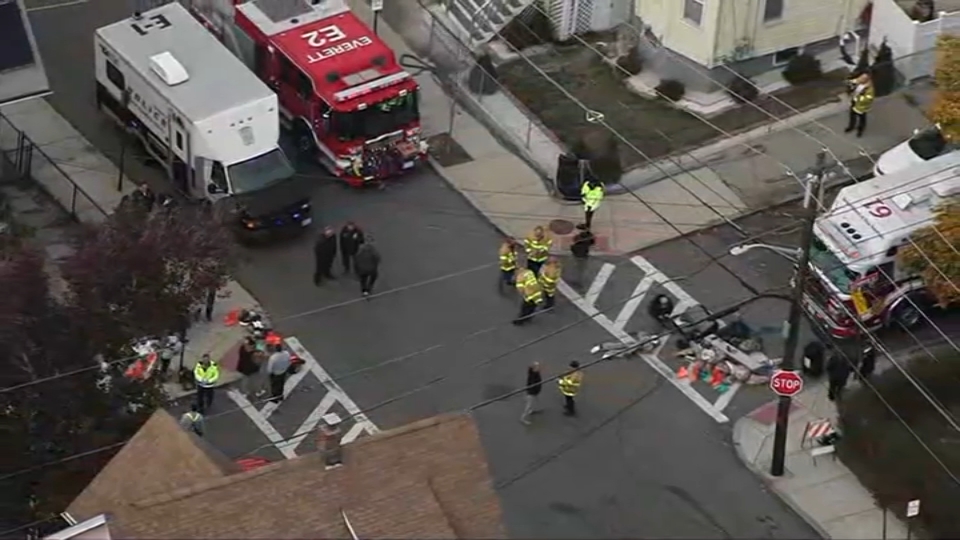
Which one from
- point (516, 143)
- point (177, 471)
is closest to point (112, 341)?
point (177, 471)

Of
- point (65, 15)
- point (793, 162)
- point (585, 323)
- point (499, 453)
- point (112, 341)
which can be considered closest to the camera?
point (112, 341)

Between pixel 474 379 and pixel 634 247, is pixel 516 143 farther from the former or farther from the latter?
pixel 474 379

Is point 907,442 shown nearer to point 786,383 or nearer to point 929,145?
point 786,383

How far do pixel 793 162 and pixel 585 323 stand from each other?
5.99 metres

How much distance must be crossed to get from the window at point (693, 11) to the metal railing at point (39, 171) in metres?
11.1

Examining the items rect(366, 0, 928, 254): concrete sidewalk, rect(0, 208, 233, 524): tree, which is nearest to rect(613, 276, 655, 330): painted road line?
rect(366, 0, 928, 254): concrete sidewalk

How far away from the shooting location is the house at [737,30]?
36562mm

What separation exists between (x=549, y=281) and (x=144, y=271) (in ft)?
21.2

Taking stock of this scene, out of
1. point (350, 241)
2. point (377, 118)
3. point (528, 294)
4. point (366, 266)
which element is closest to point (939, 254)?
point (528, 294)

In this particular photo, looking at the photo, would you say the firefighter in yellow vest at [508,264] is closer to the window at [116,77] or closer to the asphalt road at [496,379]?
the asphalt road at [496,379]

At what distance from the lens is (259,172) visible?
33.4 metres

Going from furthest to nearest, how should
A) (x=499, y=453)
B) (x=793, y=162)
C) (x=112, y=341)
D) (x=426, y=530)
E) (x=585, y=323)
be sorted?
(x=793, y=162) → (x=585, y=323) → (x=499, y=453) → (x=112, y=341) → (x=426, y=530)

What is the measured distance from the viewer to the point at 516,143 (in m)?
36.2

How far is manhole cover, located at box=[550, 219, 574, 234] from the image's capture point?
3381 centimetres
